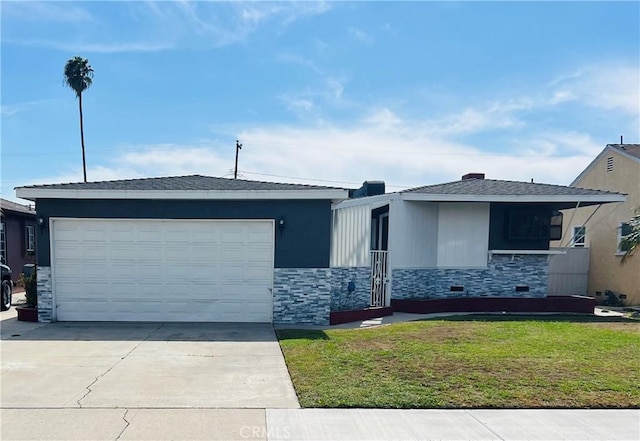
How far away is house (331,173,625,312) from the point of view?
440 inches

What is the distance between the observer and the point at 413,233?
11547 mm

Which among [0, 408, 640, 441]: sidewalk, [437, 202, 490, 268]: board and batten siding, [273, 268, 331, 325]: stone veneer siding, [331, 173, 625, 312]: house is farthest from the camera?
[437, 202, 490, 268]: board and batten siding

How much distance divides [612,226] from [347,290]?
11714 millimetres

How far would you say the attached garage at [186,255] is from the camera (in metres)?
8.65

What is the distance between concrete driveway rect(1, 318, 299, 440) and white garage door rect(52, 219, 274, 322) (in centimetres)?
91

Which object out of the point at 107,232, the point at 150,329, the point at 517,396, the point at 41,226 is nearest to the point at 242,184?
the point at 107,232

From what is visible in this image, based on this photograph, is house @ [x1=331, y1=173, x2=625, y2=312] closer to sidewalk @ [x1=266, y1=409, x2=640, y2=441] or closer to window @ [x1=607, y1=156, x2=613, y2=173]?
window @ [x1=607, y1=156, x2=613, y2=173]

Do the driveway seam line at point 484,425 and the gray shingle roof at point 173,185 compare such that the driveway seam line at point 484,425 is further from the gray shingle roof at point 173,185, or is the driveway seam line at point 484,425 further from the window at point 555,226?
the window at point 555,226

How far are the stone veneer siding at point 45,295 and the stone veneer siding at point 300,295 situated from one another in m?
5.00

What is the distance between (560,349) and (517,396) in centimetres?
287

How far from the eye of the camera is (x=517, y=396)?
4.52m

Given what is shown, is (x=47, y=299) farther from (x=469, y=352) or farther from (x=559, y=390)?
(x=559, y=390)

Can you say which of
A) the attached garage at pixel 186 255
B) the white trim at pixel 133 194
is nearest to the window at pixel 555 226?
the attached garage at pixel 186 255

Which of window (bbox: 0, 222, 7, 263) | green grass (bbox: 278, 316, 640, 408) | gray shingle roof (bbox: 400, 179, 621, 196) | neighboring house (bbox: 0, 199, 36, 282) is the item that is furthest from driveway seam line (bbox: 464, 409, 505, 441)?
A: window (bbox: 0, 222, 7, 263)
